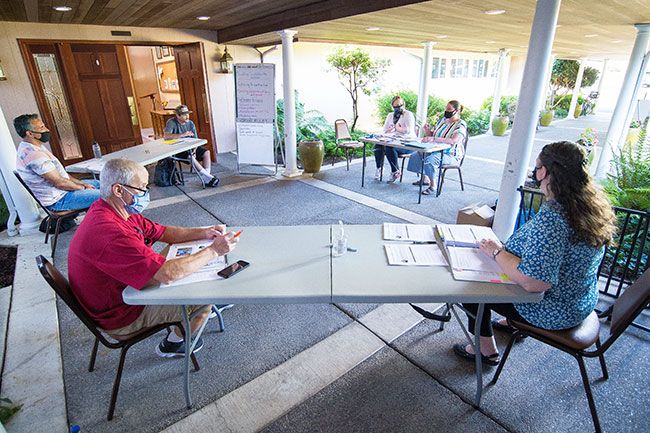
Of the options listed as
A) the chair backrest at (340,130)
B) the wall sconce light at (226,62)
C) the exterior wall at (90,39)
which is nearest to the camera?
the exterior wall at (90,39)

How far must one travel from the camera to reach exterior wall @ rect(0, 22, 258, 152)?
16.6 ft

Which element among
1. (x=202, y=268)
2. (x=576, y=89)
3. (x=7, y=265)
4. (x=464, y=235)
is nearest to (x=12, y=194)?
(x=7, y=265)

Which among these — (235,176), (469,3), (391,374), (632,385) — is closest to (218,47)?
(235,176)

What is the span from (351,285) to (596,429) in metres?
1.34

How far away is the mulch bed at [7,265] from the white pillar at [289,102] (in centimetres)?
368

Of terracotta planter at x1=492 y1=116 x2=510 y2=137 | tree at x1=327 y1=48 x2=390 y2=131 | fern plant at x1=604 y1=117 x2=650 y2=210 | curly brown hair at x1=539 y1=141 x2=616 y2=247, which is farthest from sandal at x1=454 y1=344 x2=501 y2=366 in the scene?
terracotta planter at x1=492 y1=116 x2=510 y2=137

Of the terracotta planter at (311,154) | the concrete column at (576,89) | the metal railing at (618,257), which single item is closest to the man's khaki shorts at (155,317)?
the metal railing at (618,257)

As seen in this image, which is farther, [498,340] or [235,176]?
[235,176]

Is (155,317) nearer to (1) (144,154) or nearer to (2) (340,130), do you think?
(1) (144,154)

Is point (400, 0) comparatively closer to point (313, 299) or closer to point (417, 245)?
point (417, 245)

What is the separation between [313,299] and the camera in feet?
4.91

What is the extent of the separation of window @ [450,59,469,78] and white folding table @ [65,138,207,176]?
39.6 ft

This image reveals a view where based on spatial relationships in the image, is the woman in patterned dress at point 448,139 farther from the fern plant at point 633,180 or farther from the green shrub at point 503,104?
the green shrub at point 503,104

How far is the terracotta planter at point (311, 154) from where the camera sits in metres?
5.97
